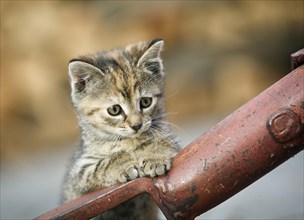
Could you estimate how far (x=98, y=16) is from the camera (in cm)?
640

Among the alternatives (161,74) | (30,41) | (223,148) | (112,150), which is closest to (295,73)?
(223,148)

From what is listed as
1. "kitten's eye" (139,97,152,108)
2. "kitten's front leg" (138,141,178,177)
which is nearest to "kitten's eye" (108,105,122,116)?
"kitten's eye" (139,97,152,108)

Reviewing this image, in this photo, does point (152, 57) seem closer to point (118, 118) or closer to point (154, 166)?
point (118, 118)

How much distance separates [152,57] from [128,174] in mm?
807

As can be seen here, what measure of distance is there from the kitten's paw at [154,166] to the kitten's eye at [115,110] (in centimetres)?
44

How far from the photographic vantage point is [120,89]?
122 inches

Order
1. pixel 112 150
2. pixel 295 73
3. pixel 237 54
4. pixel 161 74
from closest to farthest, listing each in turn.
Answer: pixel 295 73 → pixel 112 150 → pixel 161 74 → pixel 237 54

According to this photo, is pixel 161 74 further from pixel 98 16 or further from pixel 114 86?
pixel 98 16

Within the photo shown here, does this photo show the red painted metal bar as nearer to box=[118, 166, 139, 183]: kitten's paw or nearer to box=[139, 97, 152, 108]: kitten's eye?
box=[118, 166, 139, 183]: kitten's paw

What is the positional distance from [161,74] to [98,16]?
3.16 m

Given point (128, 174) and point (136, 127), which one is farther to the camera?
point (136, 127)

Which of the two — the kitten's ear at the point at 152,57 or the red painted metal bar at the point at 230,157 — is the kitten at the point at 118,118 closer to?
the kitten's ear at the point at 152,57

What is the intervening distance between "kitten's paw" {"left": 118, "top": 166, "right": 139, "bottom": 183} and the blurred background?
3365 mm

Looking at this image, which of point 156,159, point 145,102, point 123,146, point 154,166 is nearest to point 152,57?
point 145,102
